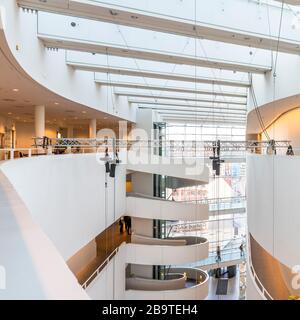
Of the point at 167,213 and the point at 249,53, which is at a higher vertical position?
the point at 249,53

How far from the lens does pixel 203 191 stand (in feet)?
85.4

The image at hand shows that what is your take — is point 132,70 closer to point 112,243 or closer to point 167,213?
point 167,213

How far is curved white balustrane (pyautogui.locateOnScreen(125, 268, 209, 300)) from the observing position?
494 inches

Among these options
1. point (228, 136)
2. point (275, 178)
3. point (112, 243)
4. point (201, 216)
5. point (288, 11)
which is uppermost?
point (288, 11)

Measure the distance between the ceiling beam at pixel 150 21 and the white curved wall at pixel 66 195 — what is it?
2.87 m

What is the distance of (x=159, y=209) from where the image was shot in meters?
13.8

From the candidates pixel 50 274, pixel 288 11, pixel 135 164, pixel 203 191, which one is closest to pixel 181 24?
pixel 288 11

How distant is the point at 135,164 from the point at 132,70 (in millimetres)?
4283

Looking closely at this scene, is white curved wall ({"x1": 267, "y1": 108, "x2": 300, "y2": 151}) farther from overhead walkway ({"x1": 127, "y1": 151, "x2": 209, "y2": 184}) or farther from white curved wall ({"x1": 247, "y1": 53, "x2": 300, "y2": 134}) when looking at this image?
overhead walkway ({"x1": 127, "y1": 151, "x2": 209, "y2": 184})

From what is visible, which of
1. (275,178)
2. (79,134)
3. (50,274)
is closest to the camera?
(50,274)

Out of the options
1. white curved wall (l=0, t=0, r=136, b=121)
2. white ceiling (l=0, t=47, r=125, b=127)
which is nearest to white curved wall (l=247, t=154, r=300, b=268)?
white curved wall (l=0, t=0, r=136, b=121)

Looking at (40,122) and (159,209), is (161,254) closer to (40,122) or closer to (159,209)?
(159,209)

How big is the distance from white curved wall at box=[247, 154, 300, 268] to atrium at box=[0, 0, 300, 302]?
0.12 feet

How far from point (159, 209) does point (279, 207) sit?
668 cm
